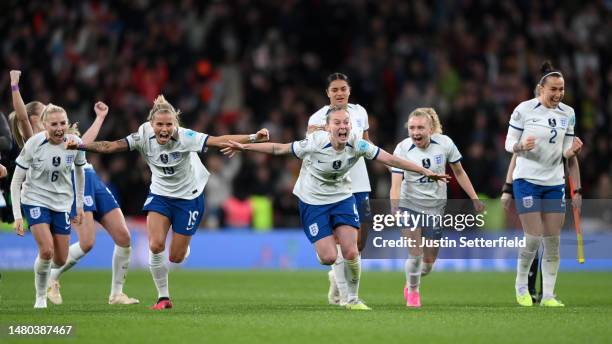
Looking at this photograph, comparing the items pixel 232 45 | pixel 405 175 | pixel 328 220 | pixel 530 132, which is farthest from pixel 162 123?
pixel 232 45

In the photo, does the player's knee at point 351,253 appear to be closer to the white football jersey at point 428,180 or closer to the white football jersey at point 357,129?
the white football jersey at point 428,180

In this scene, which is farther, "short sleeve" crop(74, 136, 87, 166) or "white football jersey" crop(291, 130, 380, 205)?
Answer: "short sleeve" crop(74, 136, 87, 166)

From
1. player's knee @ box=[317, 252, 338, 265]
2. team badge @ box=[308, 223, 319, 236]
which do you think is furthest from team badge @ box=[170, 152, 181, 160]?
player's knee @ box=[317, 252, 338, 265]

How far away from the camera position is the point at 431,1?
26.1 m

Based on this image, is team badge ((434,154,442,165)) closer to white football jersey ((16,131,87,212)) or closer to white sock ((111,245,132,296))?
white sock ((111,245,132,296))

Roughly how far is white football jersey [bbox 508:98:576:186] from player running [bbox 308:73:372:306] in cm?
176

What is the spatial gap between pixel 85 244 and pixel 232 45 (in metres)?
11.9

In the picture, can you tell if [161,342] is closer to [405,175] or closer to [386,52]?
[405,175]

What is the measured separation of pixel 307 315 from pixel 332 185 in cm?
160

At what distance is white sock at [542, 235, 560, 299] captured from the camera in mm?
12508

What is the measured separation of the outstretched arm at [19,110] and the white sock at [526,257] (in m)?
5.69

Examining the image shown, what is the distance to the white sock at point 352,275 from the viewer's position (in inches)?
470
